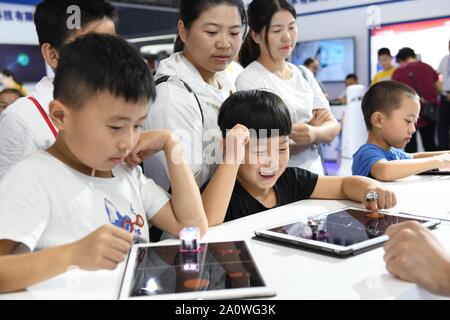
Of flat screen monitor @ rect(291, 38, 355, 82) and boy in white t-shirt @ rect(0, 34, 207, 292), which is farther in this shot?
flat screen monitor @ rect(291, 38, 355, 82)

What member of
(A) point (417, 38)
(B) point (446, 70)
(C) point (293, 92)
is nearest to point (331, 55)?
(A) point (417, 38)

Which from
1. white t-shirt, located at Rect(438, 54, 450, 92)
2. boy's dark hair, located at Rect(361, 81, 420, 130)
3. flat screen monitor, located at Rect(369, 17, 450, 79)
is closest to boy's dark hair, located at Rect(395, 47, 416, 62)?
white t-shirt, located at Rect(438, 54, 450, 92)

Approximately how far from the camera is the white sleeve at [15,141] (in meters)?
1.21

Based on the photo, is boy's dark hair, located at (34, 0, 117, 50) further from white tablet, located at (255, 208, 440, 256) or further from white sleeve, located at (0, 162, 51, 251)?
white tablet, located at (255, 208, 440, 256)

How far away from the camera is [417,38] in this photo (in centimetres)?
625

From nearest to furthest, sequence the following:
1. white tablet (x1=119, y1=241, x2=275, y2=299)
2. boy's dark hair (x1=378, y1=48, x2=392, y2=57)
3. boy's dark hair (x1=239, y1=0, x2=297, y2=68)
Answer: white tablet (x1=119, y1=241, x2=275, y2=299), boy's dark hair (x1=239, y1=0, x2=297, y2=68), boy's dark hair (x1=378, y1=48, x2=392, y2=57)

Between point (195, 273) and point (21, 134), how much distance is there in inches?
24.7

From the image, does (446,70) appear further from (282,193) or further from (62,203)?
(62,203)

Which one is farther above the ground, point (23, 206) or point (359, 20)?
point (359, 20)

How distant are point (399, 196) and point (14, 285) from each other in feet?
3.76

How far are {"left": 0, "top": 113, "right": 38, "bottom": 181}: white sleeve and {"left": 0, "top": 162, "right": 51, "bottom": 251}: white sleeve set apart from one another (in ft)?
0.81

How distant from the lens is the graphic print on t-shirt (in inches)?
43.0

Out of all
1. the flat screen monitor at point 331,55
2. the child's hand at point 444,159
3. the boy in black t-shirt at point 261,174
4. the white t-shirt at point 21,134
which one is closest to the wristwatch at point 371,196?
the boy in black t-shirt at point 261,174
